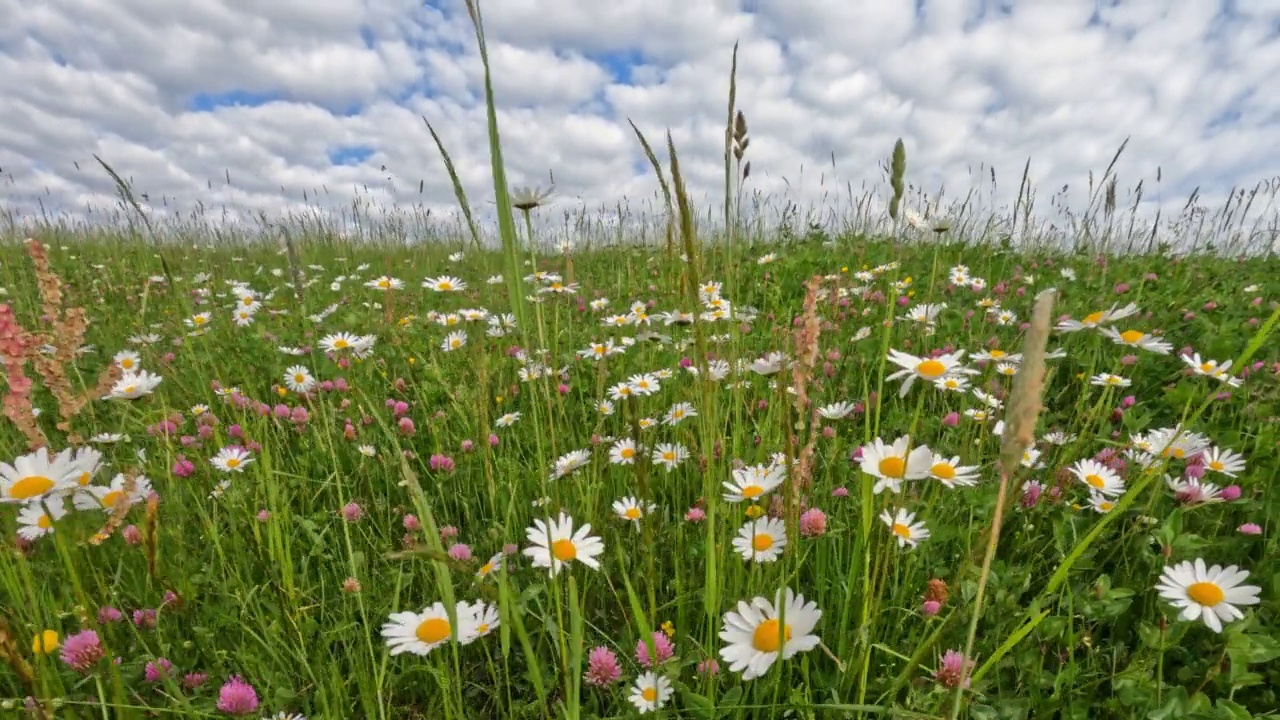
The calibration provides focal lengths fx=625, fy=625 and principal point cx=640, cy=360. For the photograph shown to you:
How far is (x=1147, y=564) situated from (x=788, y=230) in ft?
21.5

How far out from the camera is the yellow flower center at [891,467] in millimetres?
1192

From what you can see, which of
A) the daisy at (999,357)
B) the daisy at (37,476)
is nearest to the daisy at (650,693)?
the daisy at (999,357)

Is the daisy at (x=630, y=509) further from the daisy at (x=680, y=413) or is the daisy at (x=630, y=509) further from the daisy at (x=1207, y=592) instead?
the daisy at (x=1207, y=592)

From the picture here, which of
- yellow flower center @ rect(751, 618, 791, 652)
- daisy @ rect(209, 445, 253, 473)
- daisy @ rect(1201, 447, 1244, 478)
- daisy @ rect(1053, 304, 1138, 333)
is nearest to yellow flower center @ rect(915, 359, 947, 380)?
daisy @ rect(1053, 304, 1138, 333)

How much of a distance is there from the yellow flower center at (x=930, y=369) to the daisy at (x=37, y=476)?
5.18 ft

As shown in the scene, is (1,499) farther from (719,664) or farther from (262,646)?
(719,664)

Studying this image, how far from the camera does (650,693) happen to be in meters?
1.20

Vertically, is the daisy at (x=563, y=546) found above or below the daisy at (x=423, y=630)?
above

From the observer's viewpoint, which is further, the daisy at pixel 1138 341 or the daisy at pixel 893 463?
the daisy at pixel 1138 341

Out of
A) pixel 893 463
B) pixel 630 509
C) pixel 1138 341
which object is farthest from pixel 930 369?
pixel 630 509

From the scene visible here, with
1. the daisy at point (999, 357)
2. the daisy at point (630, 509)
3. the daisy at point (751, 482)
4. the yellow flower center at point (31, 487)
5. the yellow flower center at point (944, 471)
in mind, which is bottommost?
the daisy at point (630, 509)

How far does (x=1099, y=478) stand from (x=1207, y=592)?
0.53 metres

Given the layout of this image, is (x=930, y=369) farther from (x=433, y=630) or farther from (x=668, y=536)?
(x=433, y=630)

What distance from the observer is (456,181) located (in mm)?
1000
